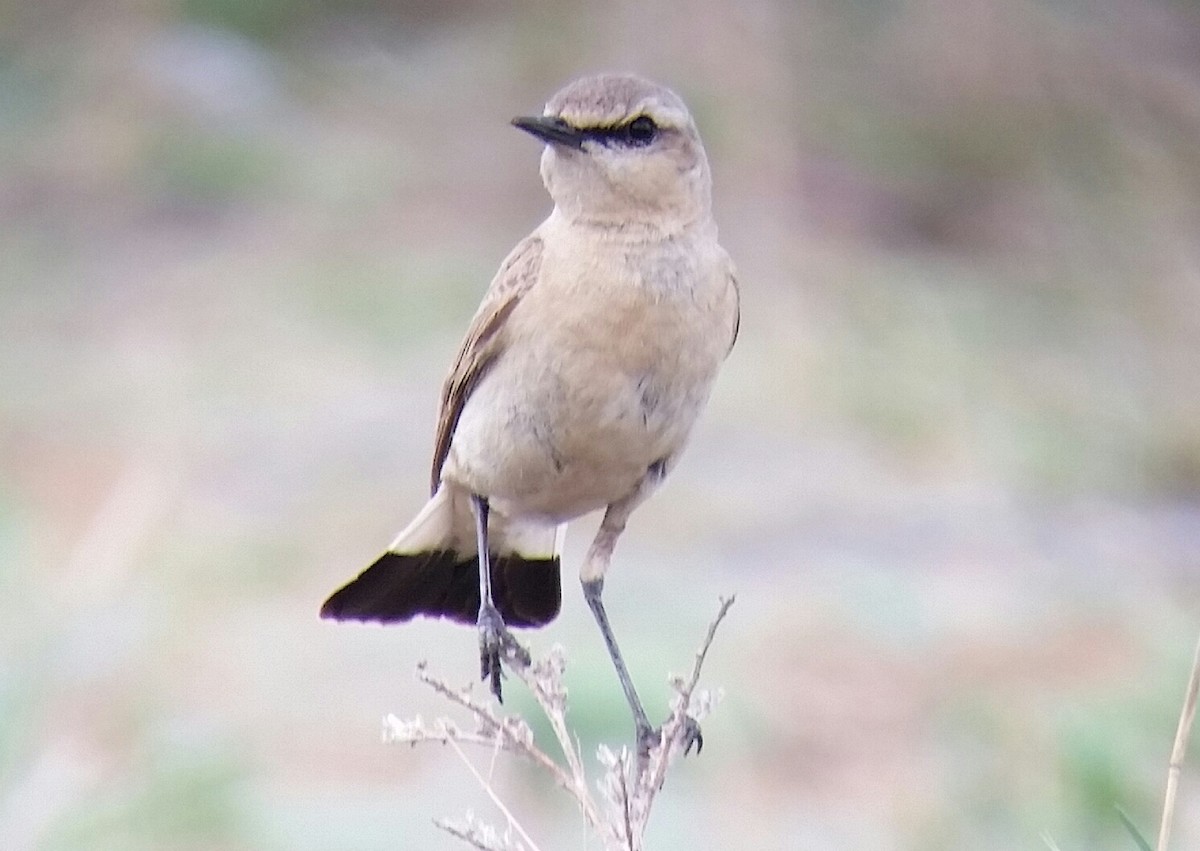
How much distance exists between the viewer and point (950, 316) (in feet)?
38.4

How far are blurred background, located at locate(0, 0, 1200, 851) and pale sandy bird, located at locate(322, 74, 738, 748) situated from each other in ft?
8.35

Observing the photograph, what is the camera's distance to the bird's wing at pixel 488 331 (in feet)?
11.7

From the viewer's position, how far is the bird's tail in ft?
13.1

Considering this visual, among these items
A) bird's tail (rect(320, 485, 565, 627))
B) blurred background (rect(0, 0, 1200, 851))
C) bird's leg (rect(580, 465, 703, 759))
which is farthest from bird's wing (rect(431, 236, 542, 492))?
blurred background (rect(0, 0, 1200, 851))

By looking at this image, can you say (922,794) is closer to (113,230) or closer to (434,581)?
(434,581)

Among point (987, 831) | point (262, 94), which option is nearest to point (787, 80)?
point (262, 94)

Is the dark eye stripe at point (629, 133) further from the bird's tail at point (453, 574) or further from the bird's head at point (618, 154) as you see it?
the bird's tail at point (453, 574)

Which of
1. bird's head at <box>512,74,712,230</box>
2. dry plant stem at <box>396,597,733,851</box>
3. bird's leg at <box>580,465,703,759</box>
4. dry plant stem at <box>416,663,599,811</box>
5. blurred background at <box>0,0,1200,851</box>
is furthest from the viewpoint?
blurred background at <box>0,0,1200,851</box>

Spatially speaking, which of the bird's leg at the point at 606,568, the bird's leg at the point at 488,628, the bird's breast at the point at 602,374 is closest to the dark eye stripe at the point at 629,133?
the bird's breast at the point at 602,374

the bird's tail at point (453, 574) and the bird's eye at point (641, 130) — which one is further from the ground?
the bird's eye at point (641, 130)

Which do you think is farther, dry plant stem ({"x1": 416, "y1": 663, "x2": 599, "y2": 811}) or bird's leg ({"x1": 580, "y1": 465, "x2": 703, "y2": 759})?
bird's leg ({"x1": 580, "y1": 465, "x2": 703, "y2": 759})

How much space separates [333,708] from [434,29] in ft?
22.0

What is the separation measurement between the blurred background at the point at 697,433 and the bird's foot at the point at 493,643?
2.42 metres

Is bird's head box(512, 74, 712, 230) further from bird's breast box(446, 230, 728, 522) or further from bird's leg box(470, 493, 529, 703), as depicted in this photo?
bird's leg box(470, 493, 529, 703)
